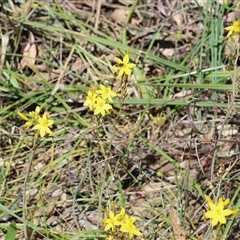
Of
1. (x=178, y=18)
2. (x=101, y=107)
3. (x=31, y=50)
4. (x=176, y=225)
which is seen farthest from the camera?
(x=178, y=18)

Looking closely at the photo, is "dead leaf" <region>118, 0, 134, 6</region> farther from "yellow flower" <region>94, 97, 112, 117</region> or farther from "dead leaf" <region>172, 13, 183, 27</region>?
"yellow flower" <region>94, 97, 112, 117</region>

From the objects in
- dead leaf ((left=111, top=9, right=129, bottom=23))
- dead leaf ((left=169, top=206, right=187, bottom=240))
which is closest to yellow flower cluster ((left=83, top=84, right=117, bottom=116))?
dead leaf ((left=169, top=206, right=187, bottom=240))

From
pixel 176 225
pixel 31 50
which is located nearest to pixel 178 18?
pixel 31 50

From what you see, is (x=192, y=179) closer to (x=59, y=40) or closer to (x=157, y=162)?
(x=157, y=162)

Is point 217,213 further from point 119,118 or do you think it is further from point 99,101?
point 119,118

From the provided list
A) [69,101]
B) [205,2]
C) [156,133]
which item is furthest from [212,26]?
[69,101]

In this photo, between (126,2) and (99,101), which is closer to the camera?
(99,101)
